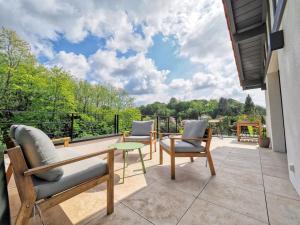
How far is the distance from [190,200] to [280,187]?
1.25 metres

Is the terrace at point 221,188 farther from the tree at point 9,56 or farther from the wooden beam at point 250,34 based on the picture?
the tree at point 9,56

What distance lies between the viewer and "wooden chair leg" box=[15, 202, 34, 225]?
0.85 m

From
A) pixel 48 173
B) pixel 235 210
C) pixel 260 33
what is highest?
pixel 260 33

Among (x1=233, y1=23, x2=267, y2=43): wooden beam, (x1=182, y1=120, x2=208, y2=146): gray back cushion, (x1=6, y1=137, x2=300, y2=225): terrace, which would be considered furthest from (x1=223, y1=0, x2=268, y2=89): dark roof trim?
(x1=6, y1=137, x2=300, y2=225): terrace

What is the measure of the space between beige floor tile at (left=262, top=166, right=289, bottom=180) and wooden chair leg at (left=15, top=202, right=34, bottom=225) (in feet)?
9.70

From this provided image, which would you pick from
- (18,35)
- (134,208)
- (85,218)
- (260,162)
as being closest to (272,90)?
(260,162)

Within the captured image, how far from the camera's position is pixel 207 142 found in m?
2.20

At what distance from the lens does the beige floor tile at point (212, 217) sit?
1.20 m

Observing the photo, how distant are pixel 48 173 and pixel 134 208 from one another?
0.88 metres

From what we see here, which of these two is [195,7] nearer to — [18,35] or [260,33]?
[260,33]

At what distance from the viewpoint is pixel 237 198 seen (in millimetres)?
1553

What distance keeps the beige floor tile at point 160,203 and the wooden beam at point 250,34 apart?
139 inches

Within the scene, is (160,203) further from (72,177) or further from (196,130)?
(196,130)

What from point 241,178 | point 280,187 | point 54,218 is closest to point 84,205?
point 54,218
